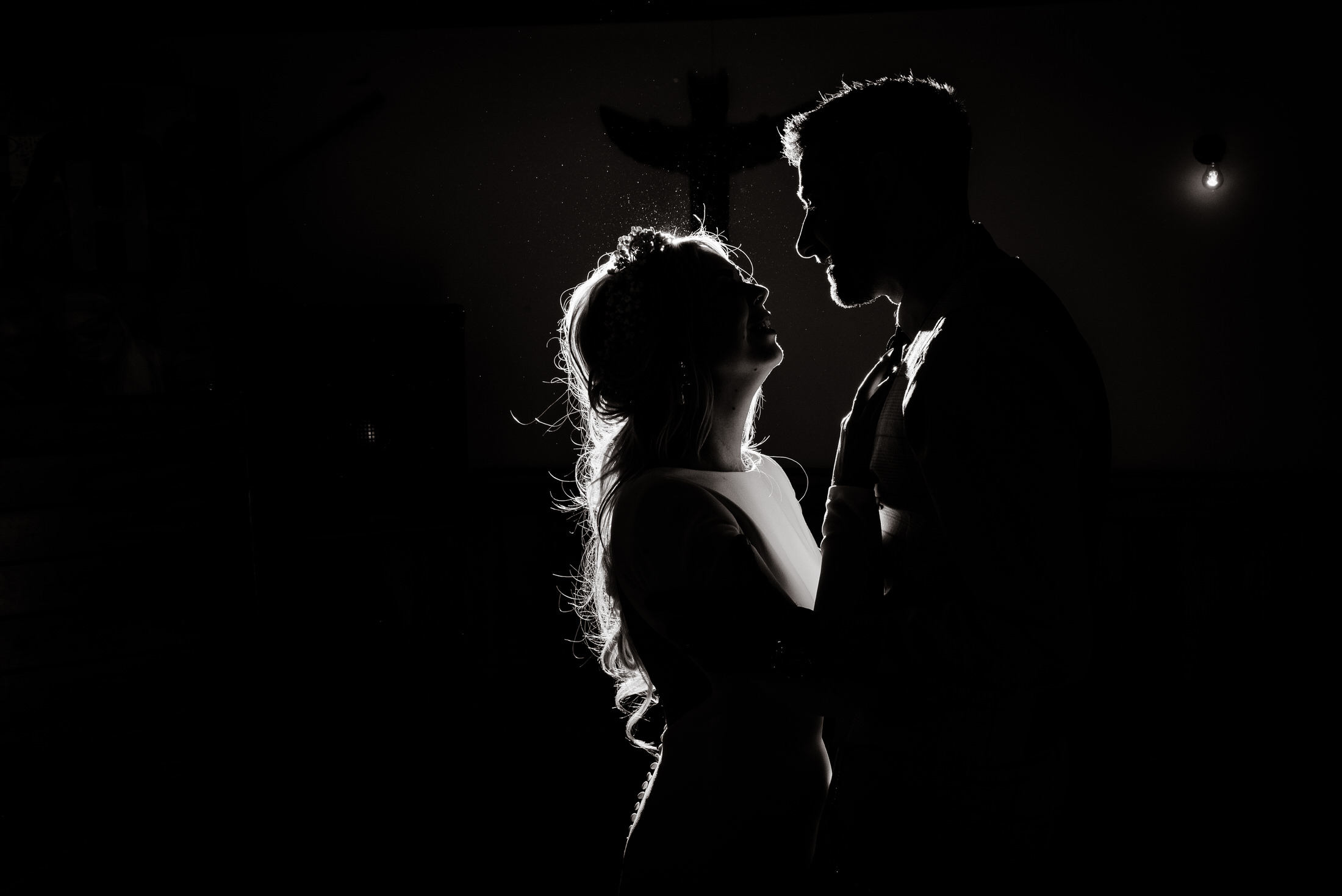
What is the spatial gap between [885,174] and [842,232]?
8cm

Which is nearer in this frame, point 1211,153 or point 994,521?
point 994,521

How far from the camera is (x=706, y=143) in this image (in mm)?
3367

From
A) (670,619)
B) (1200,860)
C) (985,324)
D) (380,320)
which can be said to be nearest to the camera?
(985,324)

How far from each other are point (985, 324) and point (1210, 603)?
10.3ft

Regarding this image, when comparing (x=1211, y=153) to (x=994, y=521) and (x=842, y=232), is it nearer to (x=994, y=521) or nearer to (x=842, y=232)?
(x=842, y=232)

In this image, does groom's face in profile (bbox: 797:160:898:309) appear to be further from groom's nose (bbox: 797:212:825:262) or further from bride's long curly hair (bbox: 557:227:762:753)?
bride's long curly hair (bbox: 557:227:762:753)

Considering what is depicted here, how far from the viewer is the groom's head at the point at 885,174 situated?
0.98 m

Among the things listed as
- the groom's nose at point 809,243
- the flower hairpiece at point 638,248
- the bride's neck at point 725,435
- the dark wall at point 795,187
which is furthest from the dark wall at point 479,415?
the groom's nose at point 809,243

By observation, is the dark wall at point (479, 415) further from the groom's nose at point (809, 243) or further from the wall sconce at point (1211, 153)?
the groom's nose at point (809, 243)

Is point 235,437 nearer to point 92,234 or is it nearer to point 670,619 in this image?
point 92,234

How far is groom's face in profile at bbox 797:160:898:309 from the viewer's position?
103 cm

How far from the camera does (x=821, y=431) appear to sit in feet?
11.8

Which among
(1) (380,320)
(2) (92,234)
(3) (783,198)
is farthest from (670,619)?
(2) (92,234)

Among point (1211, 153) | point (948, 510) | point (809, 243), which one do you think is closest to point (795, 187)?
point (1211, 153)
